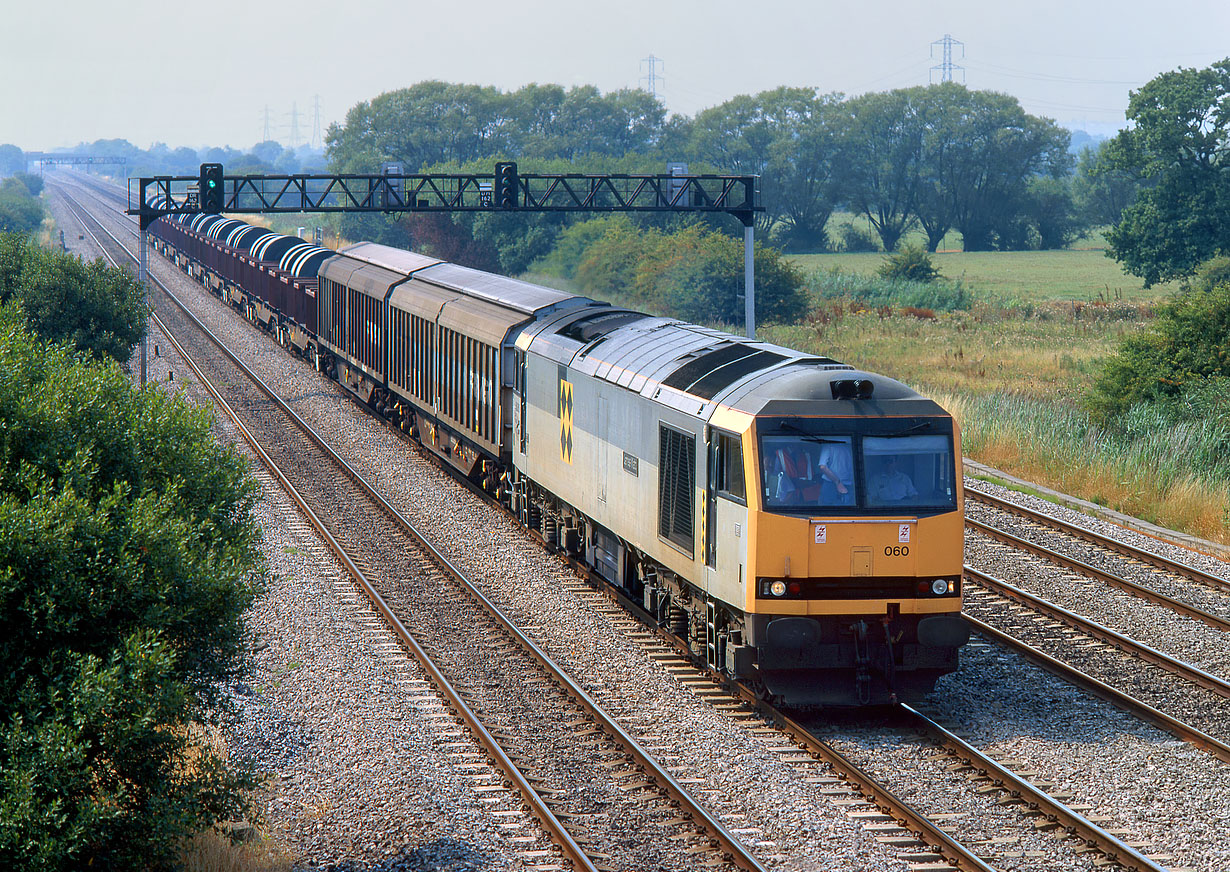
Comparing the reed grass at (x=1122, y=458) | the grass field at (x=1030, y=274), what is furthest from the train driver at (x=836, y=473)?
the grass field at (x=1030, y=274)

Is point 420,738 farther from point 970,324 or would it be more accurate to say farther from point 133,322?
point 970,324

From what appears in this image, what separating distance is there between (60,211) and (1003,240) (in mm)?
101916

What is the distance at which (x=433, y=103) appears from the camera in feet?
362

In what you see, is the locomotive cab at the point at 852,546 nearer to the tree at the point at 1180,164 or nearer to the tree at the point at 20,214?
the tree at the point at 1180,164

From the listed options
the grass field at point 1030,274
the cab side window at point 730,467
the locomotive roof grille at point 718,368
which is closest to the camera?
the cab side window at point 730,467

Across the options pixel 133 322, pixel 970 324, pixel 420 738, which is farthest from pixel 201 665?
pixel 970 324

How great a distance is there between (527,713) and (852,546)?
3.62 meters

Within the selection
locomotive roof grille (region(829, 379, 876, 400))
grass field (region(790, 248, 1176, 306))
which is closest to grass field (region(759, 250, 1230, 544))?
grass field (region(790, 248, 1176, 306))

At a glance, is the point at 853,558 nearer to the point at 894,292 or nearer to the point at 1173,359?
Result: the point at 1173,359

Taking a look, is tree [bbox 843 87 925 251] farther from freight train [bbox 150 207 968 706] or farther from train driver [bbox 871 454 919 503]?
train driver [bbox 871 454 919 503]

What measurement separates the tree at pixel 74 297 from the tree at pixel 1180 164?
5064 cm

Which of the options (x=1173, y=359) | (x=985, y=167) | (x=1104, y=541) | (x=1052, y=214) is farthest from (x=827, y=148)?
(x=1104, y=541)

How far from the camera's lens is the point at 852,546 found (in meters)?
11.5

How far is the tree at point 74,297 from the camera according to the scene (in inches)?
1155
